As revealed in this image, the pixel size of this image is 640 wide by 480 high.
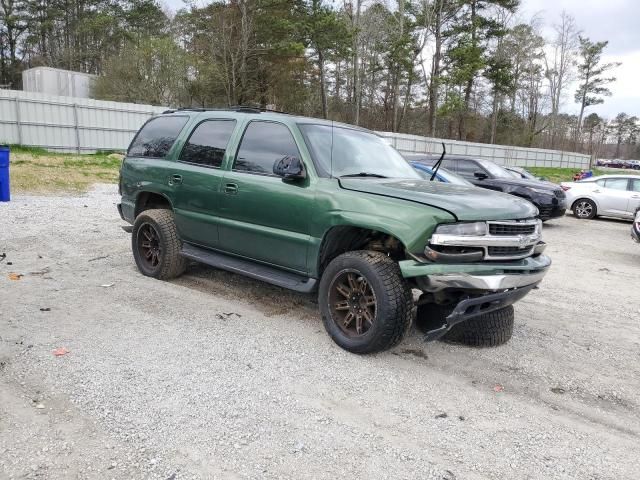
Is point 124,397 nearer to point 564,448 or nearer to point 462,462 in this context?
point 462,462

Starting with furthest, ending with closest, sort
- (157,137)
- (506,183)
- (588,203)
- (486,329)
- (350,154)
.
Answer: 1. (588,203)
2. (506,183)
3. (157,137)
4. (350,154)
5. (486,329)

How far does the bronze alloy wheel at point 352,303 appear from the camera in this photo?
12.5 ft

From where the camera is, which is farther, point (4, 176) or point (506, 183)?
point (506, 183)

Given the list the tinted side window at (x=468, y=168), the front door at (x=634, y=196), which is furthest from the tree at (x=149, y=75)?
the front door at (x=634, y=196)

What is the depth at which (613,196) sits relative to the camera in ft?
46.2

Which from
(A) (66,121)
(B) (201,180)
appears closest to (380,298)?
(B) (201,180)

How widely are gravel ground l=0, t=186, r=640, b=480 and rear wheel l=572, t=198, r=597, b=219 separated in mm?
10139

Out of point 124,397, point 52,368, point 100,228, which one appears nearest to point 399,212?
point 124,397

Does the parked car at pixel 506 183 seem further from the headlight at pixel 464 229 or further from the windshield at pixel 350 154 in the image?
the headlight at pixel 464 229

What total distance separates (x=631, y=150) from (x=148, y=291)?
108298 millimetres

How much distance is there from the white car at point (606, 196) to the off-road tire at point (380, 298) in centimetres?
1270

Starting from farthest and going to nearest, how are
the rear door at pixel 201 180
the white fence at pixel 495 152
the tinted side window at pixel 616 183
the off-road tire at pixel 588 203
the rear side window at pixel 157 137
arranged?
1. the white fence at pixel 495 152
2. the off-road tire at pixel 588 203
3. the tinted side window at pixel 616 183
4. the rear side window at pixel 157 137
5. the rear door at pixel 201 180

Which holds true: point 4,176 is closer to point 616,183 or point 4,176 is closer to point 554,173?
point 616,183

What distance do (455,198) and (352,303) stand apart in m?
1.14
